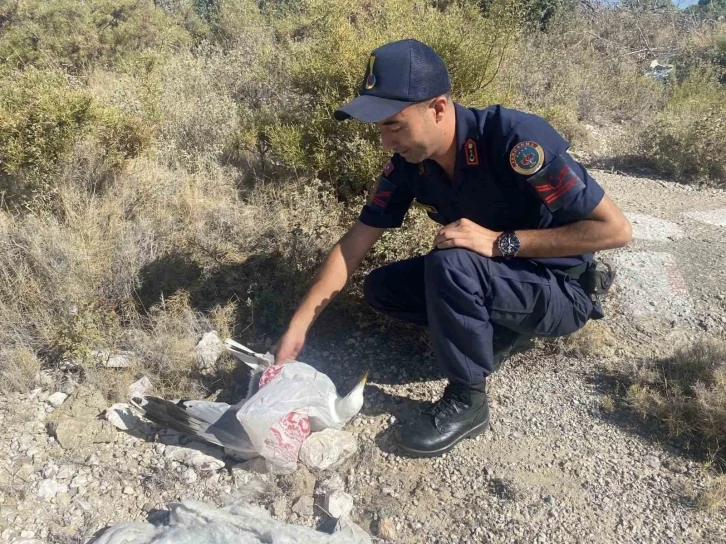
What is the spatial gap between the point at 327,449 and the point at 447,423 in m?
0.45

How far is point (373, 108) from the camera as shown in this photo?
6.19 ft

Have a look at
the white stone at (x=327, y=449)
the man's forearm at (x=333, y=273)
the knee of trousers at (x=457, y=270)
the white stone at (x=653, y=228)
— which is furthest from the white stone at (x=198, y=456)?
the white stone at (x=653, y=228)

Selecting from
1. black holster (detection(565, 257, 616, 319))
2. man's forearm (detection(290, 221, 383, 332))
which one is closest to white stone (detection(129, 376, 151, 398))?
man's forearm (detection(290, 221, 383, 332))

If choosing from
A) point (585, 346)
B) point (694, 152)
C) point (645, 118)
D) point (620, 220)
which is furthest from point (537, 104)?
point (620, 220)

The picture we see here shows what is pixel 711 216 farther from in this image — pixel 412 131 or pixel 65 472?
pixel 65 472

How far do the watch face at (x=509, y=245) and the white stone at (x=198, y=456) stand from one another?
1.27 meters

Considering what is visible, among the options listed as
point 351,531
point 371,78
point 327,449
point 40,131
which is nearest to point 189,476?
point 327,449

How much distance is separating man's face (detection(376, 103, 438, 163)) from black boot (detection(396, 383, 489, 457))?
0.91 metres

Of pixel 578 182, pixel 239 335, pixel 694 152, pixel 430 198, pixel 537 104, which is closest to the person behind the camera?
pixel 578 182

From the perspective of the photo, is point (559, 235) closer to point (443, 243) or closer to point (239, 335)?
point (443, 243)

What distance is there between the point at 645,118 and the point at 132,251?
5.81 m

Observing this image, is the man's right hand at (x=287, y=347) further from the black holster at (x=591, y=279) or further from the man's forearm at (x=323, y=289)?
the black holster at (x=591, y=279)

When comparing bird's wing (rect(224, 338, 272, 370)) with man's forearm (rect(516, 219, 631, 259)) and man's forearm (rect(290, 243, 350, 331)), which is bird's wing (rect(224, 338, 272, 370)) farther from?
man's forearm (rect(516, 219, 631, 259))

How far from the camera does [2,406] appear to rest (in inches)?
94.5
